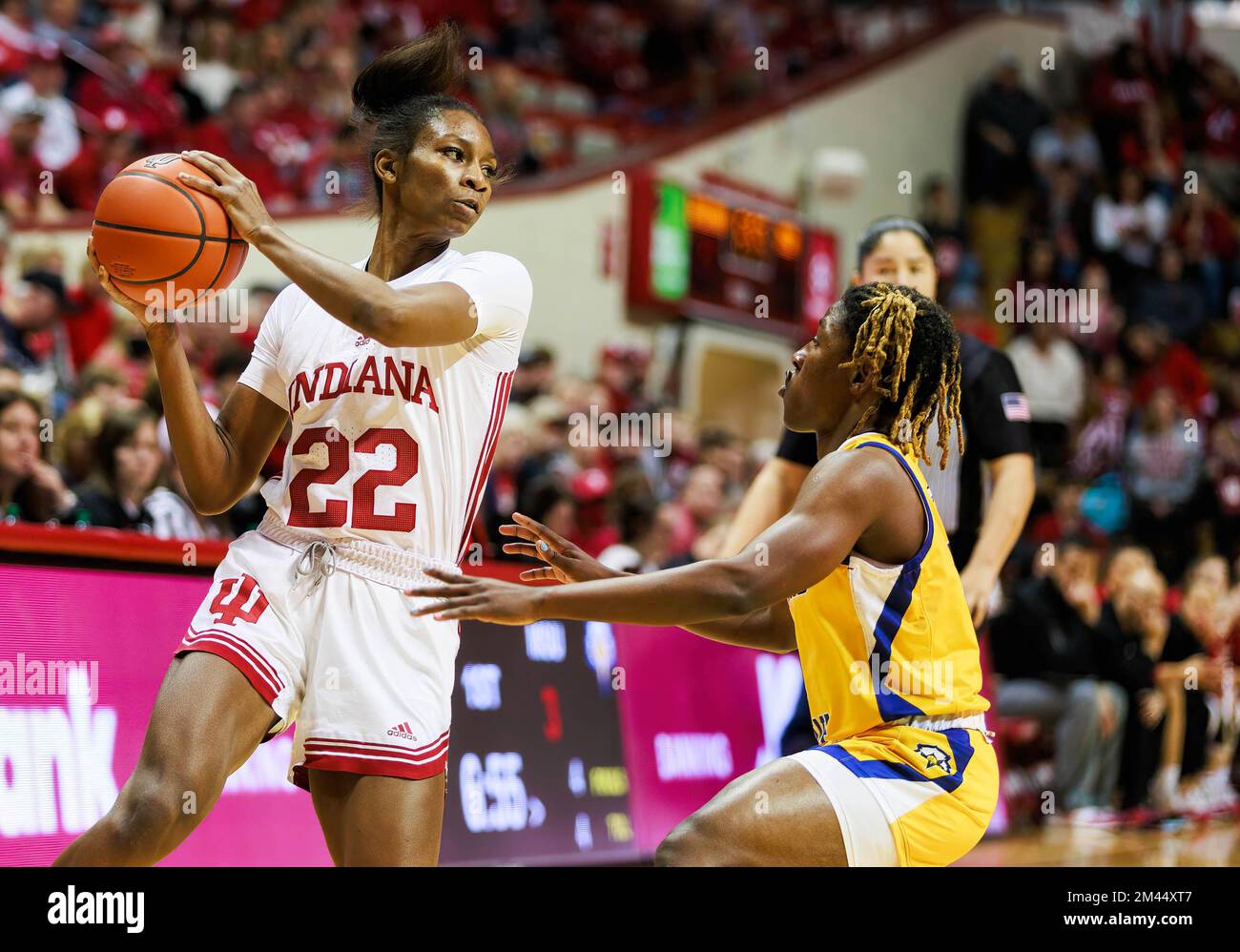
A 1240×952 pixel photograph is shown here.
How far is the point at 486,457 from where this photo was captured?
3.47 meters

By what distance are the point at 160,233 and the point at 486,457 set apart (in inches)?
32.4

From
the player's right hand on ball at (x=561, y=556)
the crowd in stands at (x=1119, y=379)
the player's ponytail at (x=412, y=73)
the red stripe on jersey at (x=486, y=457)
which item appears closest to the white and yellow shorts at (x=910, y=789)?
the player's right hand on ball at (x=561, y=556)

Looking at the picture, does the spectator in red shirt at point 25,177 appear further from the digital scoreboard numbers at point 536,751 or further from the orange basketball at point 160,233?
the orange basketball at point 160,233

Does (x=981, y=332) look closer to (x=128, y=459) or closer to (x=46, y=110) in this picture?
(x=46, y=110)

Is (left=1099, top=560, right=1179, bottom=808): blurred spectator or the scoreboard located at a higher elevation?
the scoreboard

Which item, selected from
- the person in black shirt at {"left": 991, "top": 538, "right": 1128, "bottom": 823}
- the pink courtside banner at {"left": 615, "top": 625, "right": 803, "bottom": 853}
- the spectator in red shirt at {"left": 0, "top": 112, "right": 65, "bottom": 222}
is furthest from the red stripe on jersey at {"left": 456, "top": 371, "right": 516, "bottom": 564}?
the spectator in red shirt at {"left": 0, "top": 112, "right": 65, "bottom": 222}

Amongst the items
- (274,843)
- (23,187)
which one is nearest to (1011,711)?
(274,843)

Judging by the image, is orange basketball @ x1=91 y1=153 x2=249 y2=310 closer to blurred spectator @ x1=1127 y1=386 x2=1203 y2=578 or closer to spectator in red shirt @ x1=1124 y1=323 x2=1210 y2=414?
blurred spectator @ x1=1127 y1=386 x2=1203 y2=578

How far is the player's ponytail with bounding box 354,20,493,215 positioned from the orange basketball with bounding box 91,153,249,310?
0.42 metres

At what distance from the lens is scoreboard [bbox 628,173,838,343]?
13.6 meters

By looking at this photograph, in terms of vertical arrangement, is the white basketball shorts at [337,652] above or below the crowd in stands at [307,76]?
below

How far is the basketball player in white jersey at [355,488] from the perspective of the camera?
3.09 meters

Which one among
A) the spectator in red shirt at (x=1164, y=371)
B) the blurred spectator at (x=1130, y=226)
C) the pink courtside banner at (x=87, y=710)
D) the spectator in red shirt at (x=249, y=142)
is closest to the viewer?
the pink courtside banner at (x=87, y=710)

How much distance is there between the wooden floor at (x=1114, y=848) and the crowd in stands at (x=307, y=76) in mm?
4328
